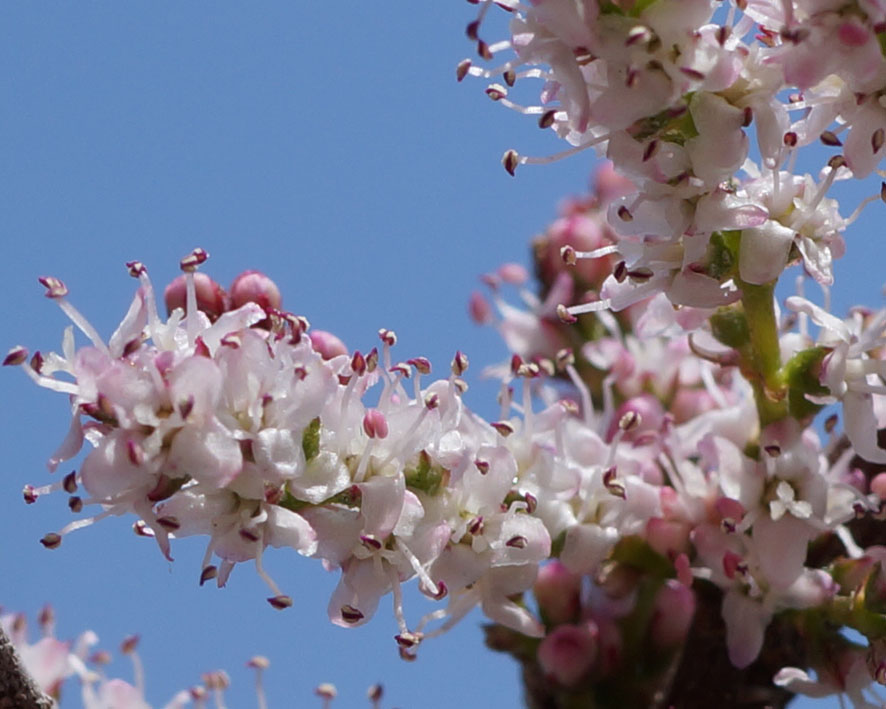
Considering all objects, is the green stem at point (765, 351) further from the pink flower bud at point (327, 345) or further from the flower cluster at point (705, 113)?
the pink flower bud at point (327, 345)

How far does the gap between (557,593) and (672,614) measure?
0.16 m

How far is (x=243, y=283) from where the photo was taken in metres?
1.45

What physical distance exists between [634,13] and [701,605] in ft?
2.95

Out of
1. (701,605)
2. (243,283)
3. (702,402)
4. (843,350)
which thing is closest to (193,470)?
(243,283)

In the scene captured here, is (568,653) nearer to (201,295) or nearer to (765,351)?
(765,351)

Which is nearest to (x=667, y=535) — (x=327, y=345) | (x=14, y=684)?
(x=327, y=345)

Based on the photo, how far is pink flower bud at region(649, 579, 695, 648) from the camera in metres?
1.72

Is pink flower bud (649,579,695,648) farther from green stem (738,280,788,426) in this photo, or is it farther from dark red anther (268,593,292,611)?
dark red anther (268,593,292,611)

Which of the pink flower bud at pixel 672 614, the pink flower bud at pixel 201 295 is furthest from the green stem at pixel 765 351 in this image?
the pink flower bud at pixel 201 295

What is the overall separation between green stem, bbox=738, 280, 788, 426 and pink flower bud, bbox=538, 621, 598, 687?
16.3 inches

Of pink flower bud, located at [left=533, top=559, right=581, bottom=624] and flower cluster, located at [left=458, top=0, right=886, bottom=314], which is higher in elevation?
flower cluster, located at [left=458, top=0, right=886, bottom=314]

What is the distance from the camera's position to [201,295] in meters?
1.43

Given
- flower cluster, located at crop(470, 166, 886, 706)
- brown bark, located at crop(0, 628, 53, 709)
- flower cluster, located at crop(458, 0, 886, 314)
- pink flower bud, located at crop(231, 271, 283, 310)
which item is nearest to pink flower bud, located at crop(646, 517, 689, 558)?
flower cluster, located at crop(470, 166, 886, 706)

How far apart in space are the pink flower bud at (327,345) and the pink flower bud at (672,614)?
550mm
